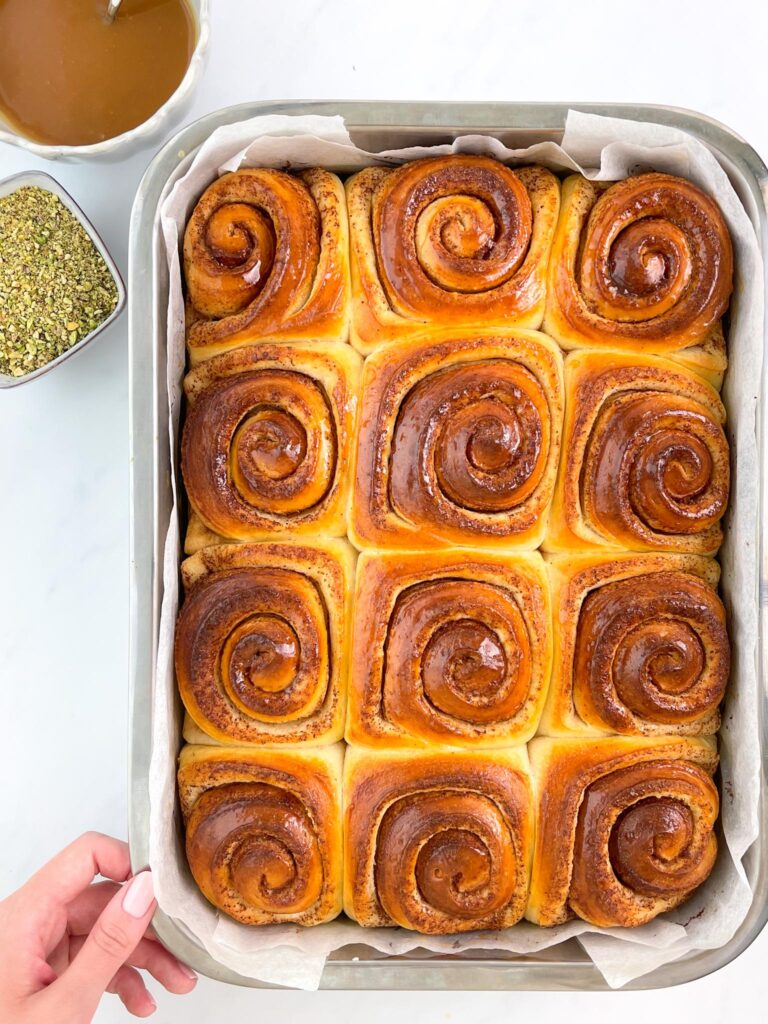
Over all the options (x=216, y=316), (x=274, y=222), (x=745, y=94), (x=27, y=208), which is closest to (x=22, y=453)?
(x=27, y=208)

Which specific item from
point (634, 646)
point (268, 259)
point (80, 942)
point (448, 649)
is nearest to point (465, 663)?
point (448, 649)

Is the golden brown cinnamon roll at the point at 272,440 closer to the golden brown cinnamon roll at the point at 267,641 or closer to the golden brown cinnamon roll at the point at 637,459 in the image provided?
the golden brown cinnamon roll at the point at 267,641

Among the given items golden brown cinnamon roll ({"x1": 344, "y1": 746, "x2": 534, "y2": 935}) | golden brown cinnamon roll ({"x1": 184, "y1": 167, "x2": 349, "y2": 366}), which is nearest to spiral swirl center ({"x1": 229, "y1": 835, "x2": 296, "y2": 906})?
golden brown cinnamon roll ({"x1": 344, "y1": 746, "x2": 534, "y2": 935})

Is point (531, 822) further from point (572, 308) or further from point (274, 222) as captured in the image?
point (274, 222)

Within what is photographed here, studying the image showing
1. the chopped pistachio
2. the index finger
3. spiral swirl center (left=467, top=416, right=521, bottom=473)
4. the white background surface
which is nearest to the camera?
spiral swirl center (left=467, top=416, right=521, bottom=473)

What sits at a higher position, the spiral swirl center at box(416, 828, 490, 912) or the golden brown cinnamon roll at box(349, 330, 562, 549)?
the golden brown cinnamon roll at box(349, 330, 562, 549)

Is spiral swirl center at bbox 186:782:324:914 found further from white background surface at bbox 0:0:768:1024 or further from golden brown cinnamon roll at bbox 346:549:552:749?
white background surface at bbox 0:0:768:1024
